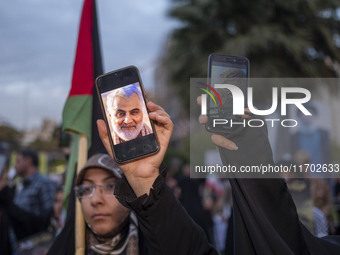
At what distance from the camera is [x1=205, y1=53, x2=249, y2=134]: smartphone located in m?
1.52

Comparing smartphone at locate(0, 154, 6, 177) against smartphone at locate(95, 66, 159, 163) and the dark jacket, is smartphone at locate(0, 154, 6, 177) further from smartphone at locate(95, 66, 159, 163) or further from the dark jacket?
the dark jacket

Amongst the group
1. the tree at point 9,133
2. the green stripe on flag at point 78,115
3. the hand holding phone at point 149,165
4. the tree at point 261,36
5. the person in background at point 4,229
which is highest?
the tree at point 261,36

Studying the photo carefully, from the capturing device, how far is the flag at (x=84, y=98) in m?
2.80

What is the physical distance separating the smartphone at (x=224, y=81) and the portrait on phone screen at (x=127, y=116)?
0.86 ft

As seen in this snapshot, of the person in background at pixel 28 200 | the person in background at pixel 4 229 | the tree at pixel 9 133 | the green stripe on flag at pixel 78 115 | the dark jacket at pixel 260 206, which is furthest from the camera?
the tree at pixel 9 133

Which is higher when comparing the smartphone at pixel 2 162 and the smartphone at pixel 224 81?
the smartphone at pixel 224 81

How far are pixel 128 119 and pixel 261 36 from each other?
953 cm

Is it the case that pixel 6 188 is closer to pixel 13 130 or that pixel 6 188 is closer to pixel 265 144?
pixel 265 144

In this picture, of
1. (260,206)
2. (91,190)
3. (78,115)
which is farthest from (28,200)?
(260,206)

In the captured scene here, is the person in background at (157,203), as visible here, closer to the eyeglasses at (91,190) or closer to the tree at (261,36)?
the eyeglasses at (91,190)

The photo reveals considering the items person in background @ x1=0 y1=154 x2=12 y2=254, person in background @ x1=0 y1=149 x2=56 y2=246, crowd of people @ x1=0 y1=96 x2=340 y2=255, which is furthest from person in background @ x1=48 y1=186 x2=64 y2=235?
crowd of people @ x1=0 y1=96 x2=340 y2=255

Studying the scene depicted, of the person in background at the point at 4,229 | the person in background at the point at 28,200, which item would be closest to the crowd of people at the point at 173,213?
the person in background at the point at 4,229

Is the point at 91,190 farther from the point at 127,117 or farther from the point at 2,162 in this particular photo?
the point at 2,162

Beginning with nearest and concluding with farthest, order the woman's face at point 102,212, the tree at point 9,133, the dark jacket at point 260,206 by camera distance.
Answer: the dark jacket at point 260,206 < the woman's face at point 102,212 < the tree at point 9,133
